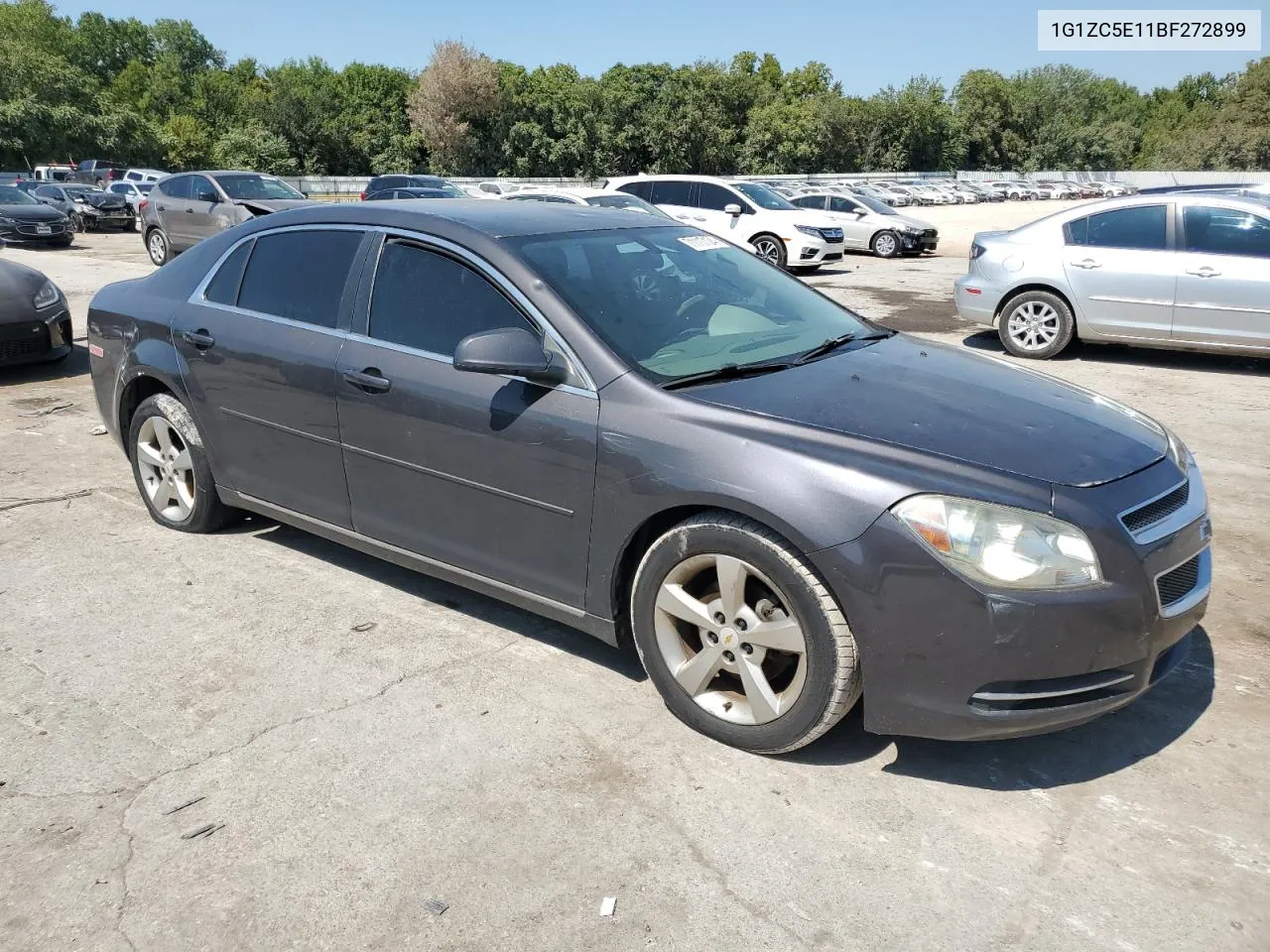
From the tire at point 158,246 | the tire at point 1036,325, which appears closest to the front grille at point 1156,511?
the tire at point 1036,325

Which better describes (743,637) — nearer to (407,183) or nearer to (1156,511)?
(1156,511)

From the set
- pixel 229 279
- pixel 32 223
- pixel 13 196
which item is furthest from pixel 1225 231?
pixel 13 196

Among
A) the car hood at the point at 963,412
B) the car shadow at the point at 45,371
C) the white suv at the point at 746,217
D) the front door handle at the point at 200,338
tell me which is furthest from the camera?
the white suv at the point at 746,217

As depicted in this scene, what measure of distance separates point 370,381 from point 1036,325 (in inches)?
310

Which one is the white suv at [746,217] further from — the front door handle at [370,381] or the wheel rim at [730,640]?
the wheel rim at [730,640]

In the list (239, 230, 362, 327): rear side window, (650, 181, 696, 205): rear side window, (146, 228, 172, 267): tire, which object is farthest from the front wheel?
(239, 230, 362, 327): rear side window

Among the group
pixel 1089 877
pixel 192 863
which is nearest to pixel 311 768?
pixel 192 863

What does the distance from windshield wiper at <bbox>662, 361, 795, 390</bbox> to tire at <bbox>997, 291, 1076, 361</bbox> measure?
23.4 ft

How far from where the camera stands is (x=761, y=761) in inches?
123

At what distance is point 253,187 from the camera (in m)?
17.9

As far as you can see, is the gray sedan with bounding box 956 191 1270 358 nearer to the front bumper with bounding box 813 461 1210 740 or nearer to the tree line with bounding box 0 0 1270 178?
the front bumper with bounding box 813 461 1210 740

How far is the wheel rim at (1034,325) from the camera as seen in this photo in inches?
385

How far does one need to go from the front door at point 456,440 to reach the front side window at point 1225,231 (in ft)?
25.6

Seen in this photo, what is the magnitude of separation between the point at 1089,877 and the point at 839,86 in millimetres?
91053
